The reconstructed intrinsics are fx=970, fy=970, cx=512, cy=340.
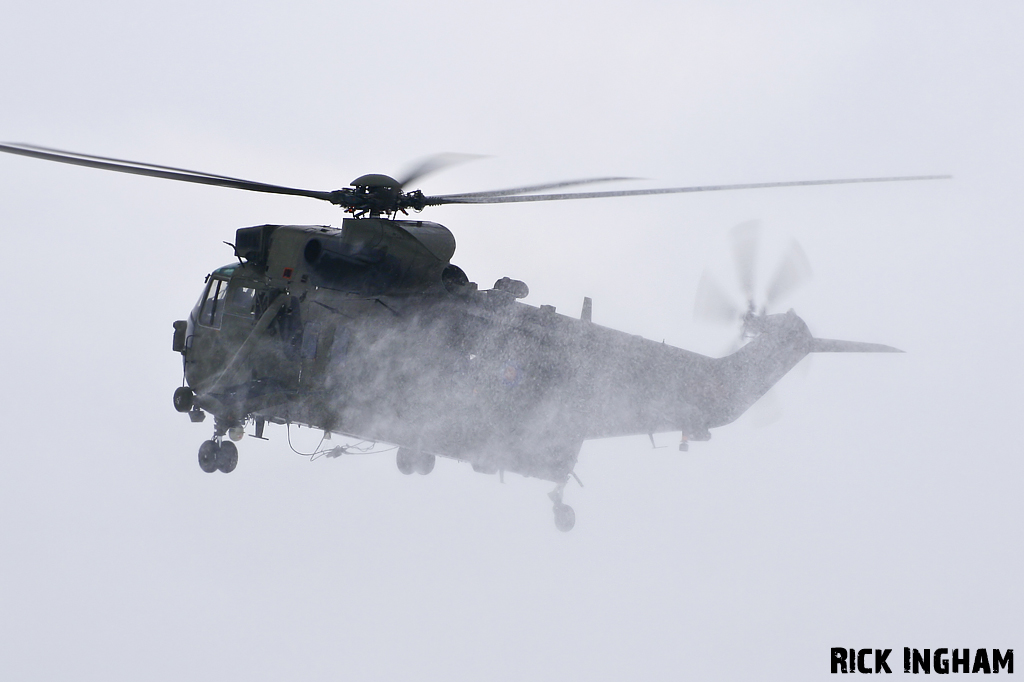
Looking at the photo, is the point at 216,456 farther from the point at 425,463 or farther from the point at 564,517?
the point at 564,517

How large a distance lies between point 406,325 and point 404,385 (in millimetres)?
796

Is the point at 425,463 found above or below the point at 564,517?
above

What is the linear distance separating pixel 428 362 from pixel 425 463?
2327mm

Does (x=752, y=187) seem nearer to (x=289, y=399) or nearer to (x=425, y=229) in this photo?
(x=425, y=229)

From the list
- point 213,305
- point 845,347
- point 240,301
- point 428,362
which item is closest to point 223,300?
point 213,305

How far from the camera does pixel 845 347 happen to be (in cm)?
1418

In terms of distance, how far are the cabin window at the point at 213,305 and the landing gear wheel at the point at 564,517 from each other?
18.4 feet

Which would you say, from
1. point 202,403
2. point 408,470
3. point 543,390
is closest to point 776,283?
point 543,390

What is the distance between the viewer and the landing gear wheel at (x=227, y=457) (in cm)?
1353

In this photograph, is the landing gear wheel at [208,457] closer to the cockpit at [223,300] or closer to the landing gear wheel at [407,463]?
the cockpit at [223,300]

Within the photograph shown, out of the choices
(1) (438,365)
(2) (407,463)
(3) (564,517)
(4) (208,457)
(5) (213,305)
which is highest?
(5) (213,305)

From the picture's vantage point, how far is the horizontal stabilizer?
1386 cm

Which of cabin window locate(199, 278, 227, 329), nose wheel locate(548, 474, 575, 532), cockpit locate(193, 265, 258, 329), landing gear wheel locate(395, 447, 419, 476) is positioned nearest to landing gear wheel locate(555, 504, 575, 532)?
nose wheel locate(548, 474, 575, 532)

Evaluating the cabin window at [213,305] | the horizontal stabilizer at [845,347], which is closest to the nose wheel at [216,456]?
the cabin window at [213,305]
